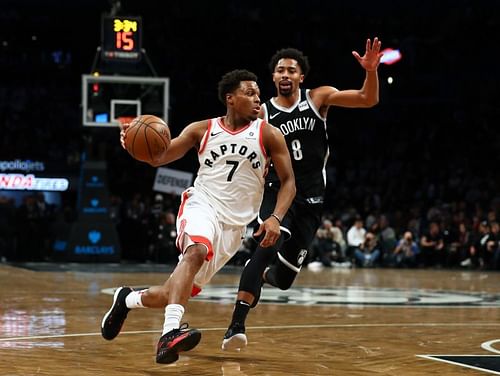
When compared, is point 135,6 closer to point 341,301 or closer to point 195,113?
point 195,113

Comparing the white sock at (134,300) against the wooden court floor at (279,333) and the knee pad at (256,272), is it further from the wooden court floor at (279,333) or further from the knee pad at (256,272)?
the knee pad at (256,272)

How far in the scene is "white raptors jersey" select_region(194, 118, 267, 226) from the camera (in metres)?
5.64

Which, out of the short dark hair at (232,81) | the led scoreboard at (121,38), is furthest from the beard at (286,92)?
the led scoreboard at (121,38)

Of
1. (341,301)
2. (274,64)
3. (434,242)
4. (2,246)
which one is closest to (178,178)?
(2,246)

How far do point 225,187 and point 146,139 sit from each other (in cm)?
54

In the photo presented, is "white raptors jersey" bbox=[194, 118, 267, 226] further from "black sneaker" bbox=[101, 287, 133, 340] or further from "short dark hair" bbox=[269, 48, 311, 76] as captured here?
"short dark hair" bbox=[269, 48, 311, 76]

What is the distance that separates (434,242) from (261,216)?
14173 millimetres

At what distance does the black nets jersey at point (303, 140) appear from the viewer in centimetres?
662

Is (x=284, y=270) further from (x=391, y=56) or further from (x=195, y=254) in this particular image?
(x=391, y=56)

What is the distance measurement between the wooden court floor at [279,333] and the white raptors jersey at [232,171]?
33.5 inches

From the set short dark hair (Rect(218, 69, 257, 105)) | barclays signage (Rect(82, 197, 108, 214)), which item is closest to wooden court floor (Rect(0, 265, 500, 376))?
short dark hair (Rect(218, 69, 257, 105))

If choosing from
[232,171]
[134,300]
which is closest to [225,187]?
[232,171]

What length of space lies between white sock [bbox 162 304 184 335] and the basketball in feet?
2.98

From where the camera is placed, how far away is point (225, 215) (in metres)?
5.61
